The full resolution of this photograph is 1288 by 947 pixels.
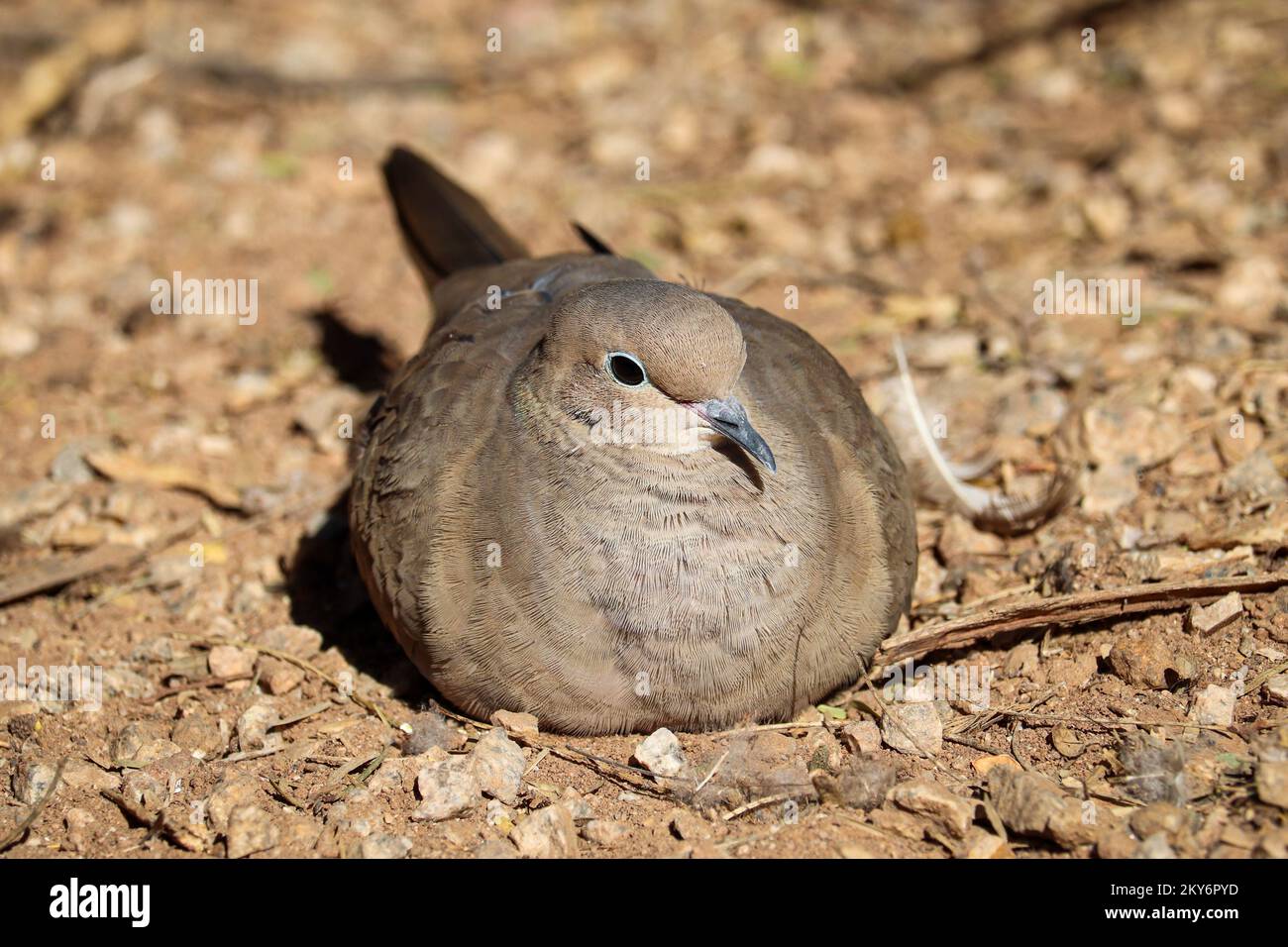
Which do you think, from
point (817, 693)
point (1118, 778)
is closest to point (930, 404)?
point (817, 693)

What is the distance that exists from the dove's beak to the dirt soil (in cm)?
87

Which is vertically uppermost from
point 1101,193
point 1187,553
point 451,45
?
point 451,45

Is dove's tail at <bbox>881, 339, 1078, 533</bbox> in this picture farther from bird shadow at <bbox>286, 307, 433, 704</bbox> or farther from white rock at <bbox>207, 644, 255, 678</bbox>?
white rock at <bbox>207, 644, 255, 678</bbox>

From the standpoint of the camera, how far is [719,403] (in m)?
3.67

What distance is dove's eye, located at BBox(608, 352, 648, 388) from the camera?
3.75m

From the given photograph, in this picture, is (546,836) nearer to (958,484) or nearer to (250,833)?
(250,833)

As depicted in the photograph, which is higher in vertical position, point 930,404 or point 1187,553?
point 930,404

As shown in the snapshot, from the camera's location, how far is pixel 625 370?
3.77m

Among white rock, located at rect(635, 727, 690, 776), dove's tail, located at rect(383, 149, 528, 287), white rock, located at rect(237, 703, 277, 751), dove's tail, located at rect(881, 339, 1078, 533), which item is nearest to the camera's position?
white rock, located at rect(635, 727, 690, 776)

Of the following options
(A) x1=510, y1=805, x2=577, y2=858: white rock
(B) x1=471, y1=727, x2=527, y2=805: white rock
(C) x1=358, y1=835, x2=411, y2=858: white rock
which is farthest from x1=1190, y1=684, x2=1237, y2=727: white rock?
(C) x1=358, y1=835, x2=411, y2=858: white rock

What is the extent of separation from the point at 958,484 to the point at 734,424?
158 centimetres

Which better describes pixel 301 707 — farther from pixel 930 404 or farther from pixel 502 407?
pixel 930 404
